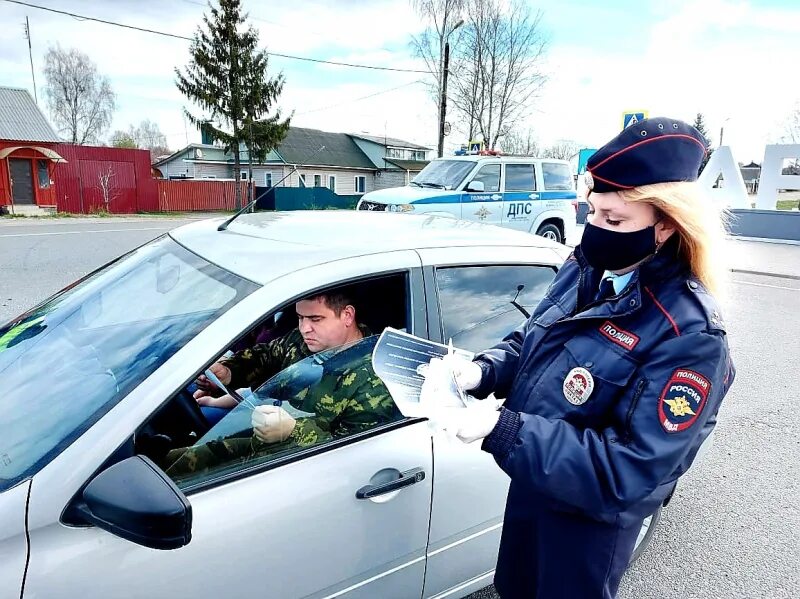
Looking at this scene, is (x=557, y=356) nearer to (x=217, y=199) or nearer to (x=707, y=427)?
(x=707, y=427)

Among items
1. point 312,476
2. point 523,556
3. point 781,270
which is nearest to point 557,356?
point 523,556

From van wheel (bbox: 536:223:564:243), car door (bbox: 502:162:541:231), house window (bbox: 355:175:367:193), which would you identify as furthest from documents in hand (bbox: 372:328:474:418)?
house window (bbox: 355:175:367:193)

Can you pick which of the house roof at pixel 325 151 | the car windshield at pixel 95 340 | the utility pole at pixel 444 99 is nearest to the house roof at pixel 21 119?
the house roof at pixel 325 151

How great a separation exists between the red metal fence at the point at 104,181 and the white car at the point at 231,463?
93.0 feet

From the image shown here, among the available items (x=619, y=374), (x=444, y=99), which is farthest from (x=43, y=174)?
(x=619, y=374)

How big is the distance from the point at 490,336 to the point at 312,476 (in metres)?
0.97

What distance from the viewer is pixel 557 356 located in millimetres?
1353

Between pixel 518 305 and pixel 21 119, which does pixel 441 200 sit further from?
pixel 21 119

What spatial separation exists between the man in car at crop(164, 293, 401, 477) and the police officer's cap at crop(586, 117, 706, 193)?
96 cm

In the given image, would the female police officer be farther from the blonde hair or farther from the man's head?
the man's head

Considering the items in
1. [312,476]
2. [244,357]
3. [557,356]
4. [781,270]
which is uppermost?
[557,356]

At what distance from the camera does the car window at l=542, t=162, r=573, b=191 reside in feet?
40.0

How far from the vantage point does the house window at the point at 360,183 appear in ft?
151

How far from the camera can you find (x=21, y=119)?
27.2 meters
